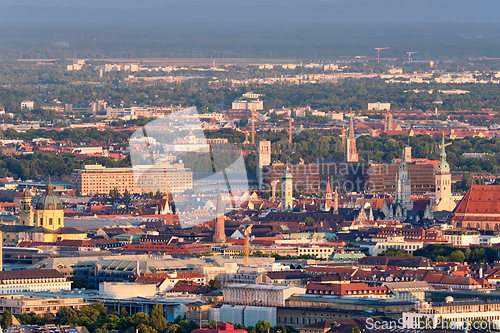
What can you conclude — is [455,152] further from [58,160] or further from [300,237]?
[300,237]

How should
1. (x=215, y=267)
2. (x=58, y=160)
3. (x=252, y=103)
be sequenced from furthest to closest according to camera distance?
(x=252, y=103), (x=58, y=160), (x=215, y=267)

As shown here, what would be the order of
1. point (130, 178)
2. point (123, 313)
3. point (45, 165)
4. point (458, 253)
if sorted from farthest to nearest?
point (45, 165), point (130, 178), point (458, 253), point (123, 313)

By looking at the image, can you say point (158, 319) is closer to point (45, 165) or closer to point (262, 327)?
point (262, 327)

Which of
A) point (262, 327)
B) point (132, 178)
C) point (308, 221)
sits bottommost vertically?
point (132, 178)

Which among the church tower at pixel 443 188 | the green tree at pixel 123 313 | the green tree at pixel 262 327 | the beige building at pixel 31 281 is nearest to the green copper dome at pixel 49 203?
the beige building at pixel 31 281

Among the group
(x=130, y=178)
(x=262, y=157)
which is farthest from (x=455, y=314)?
(x=262, y=157)

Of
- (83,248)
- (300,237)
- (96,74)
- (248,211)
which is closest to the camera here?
(83,248)

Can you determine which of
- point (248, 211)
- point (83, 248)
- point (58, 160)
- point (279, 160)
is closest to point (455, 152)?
point (279, 160)

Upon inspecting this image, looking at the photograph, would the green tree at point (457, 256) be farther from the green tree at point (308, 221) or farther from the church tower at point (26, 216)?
the church tower at point (26, 216)

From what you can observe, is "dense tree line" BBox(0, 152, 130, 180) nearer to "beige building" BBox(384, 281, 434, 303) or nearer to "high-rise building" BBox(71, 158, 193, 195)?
"high-rise building" BBox(71, 158, 193, 195)
